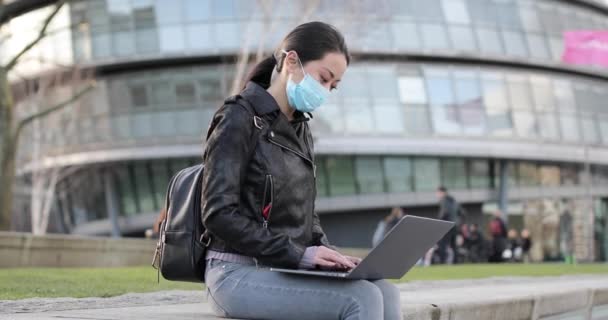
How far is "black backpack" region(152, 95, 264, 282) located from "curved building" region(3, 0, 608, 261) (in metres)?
32.8

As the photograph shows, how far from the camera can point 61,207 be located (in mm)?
49719

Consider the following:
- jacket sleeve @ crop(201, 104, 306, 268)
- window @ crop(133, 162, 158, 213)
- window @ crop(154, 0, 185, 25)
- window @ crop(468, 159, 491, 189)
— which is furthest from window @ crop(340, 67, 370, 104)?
jacket sleeve @ crop(201, 104, 306, 268)

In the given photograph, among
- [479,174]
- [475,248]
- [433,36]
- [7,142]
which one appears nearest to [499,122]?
[479,174]

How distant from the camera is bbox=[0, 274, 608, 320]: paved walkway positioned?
443cm

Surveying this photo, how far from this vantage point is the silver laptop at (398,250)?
12.4 ft

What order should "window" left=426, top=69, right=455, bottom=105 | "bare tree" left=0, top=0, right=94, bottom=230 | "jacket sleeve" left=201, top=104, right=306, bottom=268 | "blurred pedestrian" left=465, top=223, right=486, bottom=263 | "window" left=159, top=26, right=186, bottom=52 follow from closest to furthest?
"jacket sleeve" left=201, top=104, right=306, bottom=268 → "bare tree" left=0, top=0, right=94, bottom=230 → "blurred pedestrian" left=465, top=223, right=486, bottom=263 → "window" left=159, top=26, right=186, bottom=52 → "window" left=426, top=69, right=455, bottom=105

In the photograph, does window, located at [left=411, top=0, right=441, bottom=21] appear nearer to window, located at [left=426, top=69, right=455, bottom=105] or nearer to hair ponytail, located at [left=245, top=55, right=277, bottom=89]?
window, located at [left=426, top=69, right=455, bottom=105]

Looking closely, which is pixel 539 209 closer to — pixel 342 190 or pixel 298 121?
pixel 342 190

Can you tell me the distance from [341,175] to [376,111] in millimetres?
3245

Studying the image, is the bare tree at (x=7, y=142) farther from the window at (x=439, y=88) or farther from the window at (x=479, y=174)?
the window at (x=479, y=174)

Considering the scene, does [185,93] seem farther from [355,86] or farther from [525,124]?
[525,124]

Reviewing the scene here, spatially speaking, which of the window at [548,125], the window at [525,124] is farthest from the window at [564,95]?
the window at [525,124]

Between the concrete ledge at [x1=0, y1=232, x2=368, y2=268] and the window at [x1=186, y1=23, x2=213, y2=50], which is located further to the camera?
the window at [x1=186, y1=23, x2=213, y2=50]

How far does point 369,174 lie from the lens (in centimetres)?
4116
